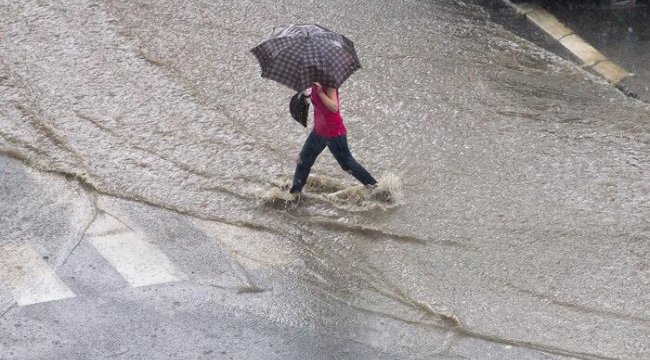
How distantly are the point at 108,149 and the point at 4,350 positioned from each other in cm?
267

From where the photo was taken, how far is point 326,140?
25.9 ft

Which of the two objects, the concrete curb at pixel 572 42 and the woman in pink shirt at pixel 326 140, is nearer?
the woman in pink shirt at pixel 326 140

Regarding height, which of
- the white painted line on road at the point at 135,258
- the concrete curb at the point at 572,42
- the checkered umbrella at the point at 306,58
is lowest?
the white painted line on road at the point at 135,258

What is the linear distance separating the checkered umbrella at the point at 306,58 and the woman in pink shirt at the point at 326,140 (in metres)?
0.24

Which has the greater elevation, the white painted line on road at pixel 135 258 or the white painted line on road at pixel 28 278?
the white painted line on road at pixel 135 258

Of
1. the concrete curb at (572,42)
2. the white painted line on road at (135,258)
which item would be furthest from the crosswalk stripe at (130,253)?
the concrete curb at (572,42)

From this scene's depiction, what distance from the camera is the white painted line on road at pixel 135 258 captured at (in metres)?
7.48

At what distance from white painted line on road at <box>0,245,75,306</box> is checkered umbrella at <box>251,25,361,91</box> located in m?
2.24

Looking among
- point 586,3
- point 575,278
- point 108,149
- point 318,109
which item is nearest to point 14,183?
point 108,149

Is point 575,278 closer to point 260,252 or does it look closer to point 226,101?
point 260,252

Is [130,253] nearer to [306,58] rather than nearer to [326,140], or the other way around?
[326,140]

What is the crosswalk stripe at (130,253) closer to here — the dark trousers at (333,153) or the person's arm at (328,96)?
the dark trousers at (333,153)

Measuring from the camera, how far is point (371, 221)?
321 inches

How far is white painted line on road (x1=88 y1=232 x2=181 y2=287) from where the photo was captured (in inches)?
294
